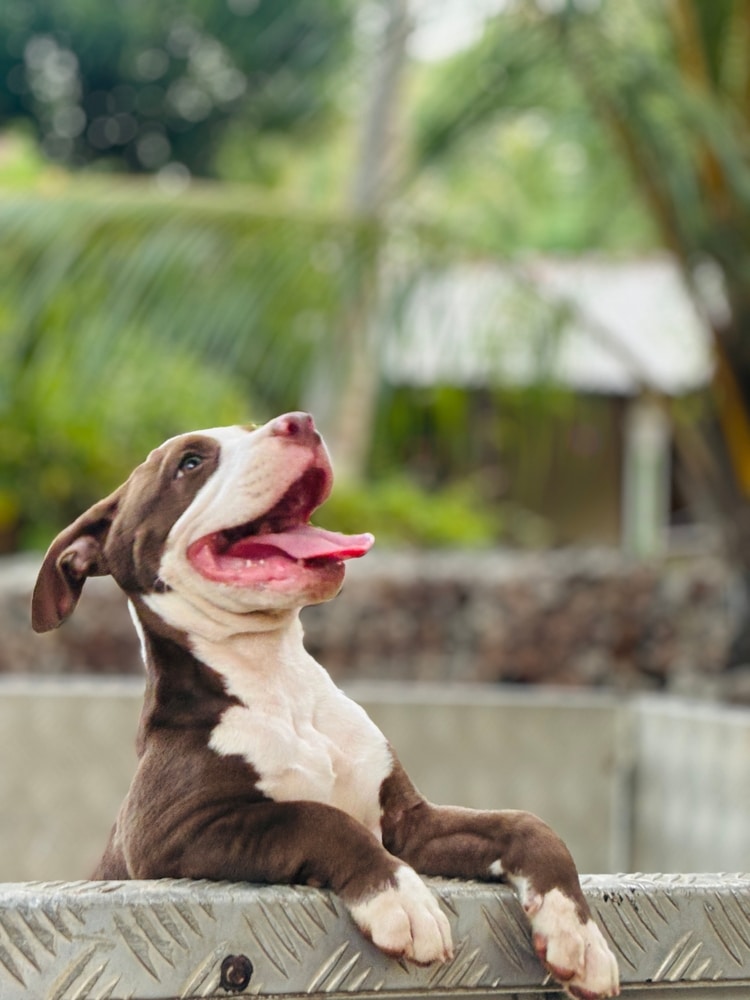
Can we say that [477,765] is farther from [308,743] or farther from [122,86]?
[122,86]

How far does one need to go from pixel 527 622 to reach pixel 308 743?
18.1 feet

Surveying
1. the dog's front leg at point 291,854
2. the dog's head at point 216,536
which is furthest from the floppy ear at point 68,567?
the dog's front leg at point 291,854

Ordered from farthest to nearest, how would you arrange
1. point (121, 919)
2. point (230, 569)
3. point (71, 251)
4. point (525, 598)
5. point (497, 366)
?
point (525, 598), point (497, 366), point (71, 251), point (230, 569), point (121, 919)

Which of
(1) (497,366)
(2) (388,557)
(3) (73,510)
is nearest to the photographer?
(1) (497,366)

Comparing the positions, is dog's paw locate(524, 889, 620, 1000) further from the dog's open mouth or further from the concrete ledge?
the dog's open mouth


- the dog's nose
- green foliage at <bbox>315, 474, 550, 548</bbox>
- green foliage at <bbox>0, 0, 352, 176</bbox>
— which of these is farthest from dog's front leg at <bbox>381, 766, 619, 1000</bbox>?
green foliage at <bbox>0, 0, 352, 176</bbox>

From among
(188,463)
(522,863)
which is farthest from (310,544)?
(522,863)

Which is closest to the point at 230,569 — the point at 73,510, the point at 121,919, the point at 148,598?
the point at 148,598

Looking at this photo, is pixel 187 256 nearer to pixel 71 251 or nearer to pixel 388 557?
pixel 71 251

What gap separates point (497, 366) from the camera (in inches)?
244

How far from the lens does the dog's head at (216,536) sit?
57.1 inches

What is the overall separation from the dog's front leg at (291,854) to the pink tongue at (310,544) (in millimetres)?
240

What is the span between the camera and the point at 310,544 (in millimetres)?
1463

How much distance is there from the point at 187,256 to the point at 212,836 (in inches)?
179
